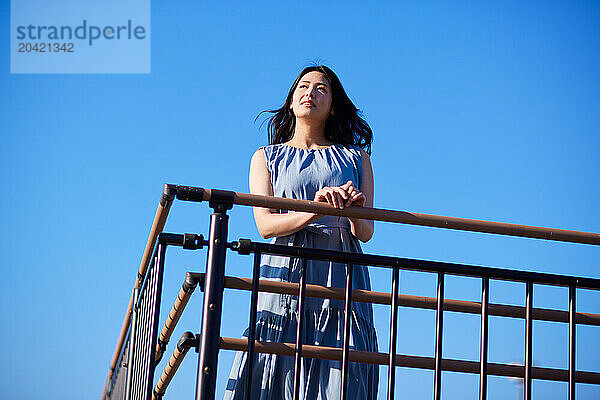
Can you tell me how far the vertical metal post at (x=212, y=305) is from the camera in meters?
1.94

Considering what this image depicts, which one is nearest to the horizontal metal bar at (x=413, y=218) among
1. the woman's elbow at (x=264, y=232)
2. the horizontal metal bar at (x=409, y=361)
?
the horizontal metal bar at (x=409, y=361)

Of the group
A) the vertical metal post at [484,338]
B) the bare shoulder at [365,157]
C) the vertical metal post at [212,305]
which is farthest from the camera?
the bare shoulder at [365,157]

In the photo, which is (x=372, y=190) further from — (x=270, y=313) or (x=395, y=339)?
(x=395, y=339)

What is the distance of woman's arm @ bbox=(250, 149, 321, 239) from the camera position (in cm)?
262

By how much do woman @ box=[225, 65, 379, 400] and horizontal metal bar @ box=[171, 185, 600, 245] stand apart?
0.21 feet

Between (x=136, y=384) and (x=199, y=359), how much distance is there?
70cm

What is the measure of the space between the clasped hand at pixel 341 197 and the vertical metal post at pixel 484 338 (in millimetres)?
414

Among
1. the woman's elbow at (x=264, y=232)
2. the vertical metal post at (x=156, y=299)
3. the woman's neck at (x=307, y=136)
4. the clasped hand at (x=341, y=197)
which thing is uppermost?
the woman's neck at (x=307, y=136)

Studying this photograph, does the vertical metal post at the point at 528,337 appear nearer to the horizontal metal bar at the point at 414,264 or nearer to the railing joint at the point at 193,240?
the horizontal metal bar at the point at 414,264

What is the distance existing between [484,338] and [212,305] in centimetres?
75

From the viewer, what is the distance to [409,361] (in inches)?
87.0

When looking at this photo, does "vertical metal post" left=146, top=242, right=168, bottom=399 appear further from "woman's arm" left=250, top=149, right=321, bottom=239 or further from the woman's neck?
the woman's neck

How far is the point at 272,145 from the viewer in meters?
3.15

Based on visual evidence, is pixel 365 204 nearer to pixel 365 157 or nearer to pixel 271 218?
pixel 365 157
